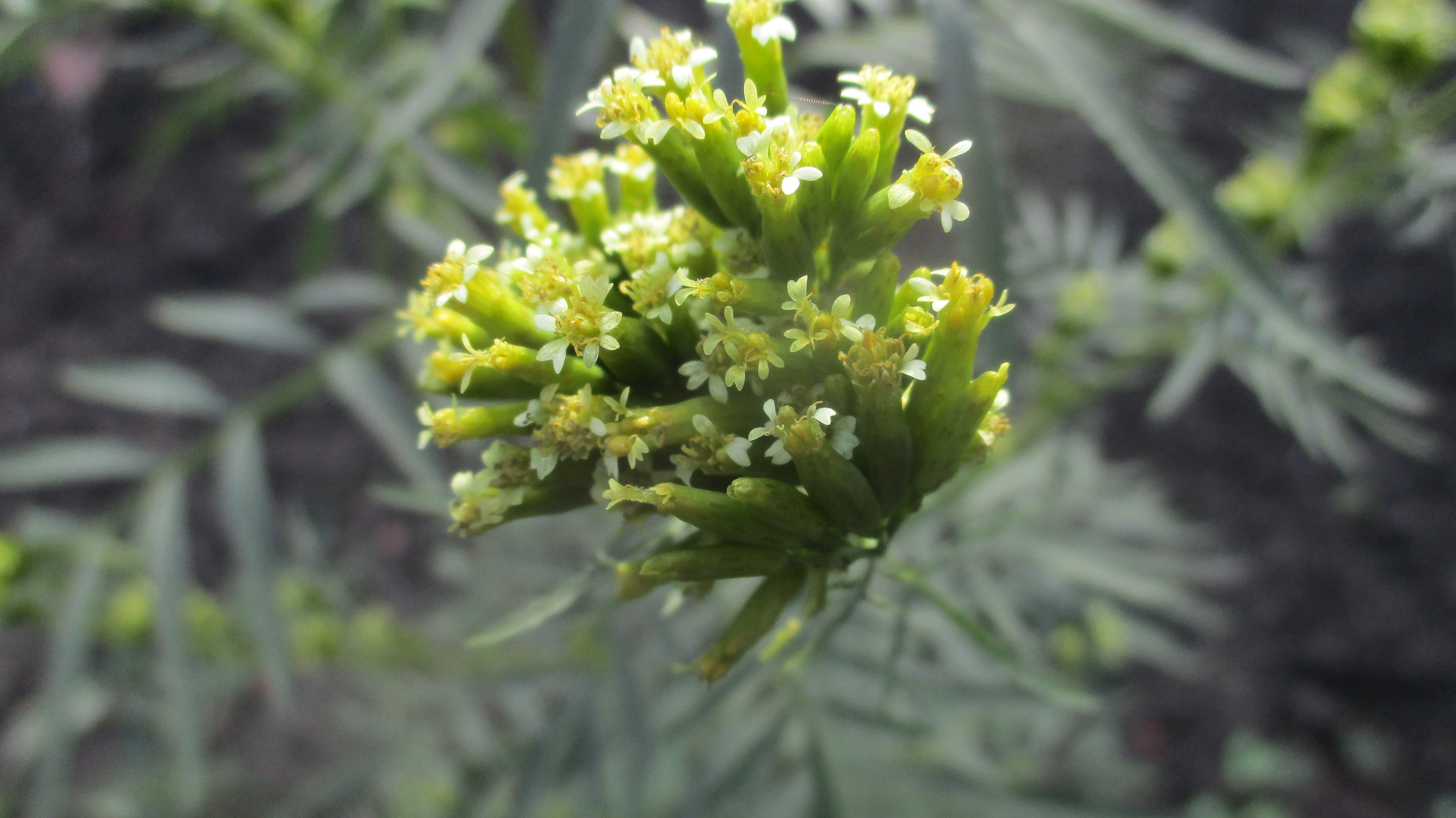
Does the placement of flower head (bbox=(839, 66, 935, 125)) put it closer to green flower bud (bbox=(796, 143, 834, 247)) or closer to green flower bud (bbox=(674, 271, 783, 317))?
green flower bud (bbox=(796, 143, 834, 247))

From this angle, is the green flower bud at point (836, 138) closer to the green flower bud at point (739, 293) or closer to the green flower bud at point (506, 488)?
the green flower bud at point (739, 293)

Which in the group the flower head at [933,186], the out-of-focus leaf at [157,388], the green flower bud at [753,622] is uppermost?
the out-of-focus leaf at [157,388]

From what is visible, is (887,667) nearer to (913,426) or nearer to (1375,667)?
(913,426)

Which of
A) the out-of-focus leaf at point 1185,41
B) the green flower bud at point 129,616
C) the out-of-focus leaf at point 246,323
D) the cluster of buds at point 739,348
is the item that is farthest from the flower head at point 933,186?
the green flower bud at point 129,616

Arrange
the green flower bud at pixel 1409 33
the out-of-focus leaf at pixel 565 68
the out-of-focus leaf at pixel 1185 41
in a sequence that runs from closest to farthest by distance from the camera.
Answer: the out-of-focus leaf at pixel 565 68 < the out-of-focus leaf at pixel 1185 41 < the green flower bud at pixel 1409 33

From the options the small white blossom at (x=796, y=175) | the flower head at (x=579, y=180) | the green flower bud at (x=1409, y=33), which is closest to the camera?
the small white blossom at (x=796, y=175)

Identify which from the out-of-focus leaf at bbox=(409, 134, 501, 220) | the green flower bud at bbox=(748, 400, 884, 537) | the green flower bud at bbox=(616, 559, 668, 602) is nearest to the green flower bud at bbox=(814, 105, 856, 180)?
the green flower bud at bbox=(748, 400, 884, 537)
